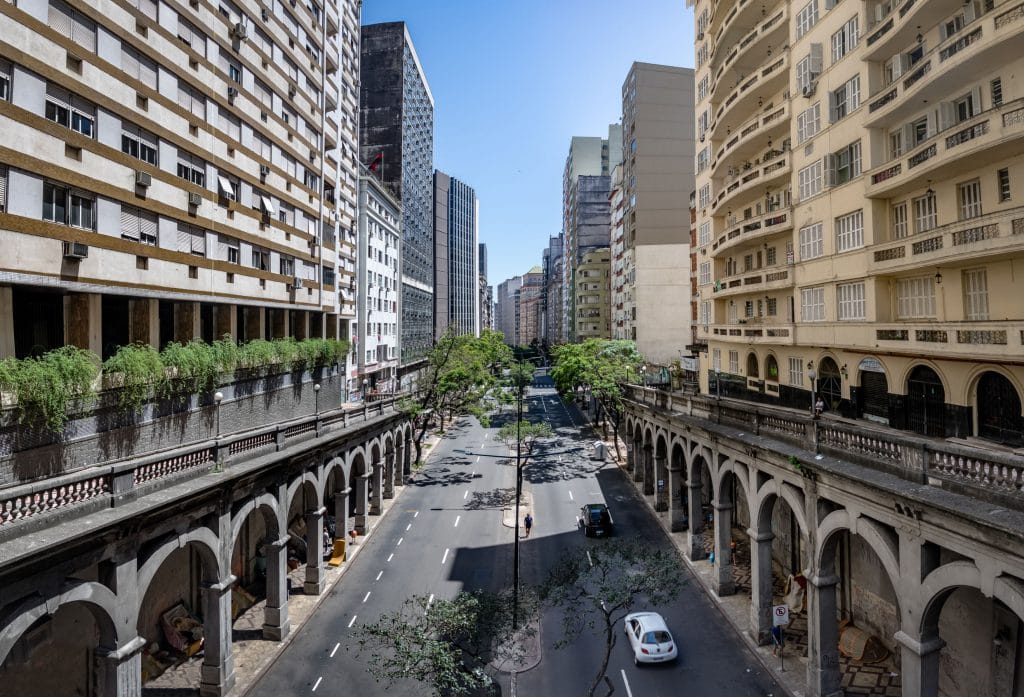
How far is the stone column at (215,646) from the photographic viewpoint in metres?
18.3

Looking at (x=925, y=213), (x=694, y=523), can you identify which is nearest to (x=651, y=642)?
(x=694, y=523)

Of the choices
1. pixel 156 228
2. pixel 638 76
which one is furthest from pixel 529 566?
pixel 638 76

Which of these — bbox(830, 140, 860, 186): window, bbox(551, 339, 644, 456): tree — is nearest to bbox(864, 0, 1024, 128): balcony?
bbox(830, 140, 860, 186): window

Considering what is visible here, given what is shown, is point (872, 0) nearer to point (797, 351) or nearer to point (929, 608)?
point (797, 351)

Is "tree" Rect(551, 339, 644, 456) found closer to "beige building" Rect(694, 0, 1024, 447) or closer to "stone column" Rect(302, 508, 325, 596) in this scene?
"beige building" Rect(694, 0, 1024, 447)

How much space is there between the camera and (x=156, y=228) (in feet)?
78.3

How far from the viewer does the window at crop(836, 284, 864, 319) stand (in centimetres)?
2327

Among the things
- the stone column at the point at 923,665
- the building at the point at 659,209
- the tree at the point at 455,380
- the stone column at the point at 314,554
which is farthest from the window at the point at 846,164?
the building at the point at 659,209

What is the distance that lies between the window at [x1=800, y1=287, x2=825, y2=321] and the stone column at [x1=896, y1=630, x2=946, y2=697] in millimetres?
15719

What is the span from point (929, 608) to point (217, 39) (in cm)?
3684

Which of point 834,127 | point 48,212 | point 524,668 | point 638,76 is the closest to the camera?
point 48,212

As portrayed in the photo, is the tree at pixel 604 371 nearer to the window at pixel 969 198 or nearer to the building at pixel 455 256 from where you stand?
the window at pixel 969 198

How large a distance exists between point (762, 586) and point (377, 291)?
184 feet

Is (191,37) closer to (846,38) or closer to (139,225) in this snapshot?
(139,225)
